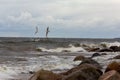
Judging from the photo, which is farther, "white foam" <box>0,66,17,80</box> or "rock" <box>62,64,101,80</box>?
"white foam" <box>0,66,17,80</box>

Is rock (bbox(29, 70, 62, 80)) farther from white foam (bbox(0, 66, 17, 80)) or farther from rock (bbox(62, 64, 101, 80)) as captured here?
white foam (bbox(0, 66, 17, 80))

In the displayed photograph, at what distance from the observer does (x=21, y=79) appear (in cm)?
1486

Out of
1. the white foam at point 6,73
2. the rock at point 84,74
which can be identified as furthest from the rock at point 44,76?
the white foam at point 6,73

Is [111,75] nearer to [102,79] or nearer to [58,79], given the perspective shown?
[102,79]

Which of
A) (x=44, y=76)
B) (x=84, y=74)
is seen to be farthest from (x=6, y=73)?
(x=84, y=74)

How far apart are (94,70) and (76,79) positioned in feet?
4.09

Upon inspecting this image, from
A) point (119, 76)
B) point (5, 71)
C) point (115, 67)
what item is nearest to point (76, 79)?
point (119, 76)

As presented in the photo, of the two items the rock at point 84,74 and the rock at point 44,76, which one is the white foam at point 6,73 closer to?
the rock at point 44,76

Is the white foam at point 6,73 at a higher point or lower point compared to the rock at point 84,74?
lower

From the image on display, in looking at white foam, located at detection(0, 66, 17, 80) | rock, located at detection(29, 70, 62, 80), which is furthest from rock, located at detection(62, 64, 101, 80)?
white foam, located at detection(0, 66, 17, 80)

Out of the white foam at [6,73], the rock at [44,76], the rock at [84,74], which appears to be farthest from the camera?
the white foam at [6,73]

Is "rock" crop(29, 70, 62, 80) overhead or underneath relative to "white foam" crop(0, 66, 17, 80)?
overhead

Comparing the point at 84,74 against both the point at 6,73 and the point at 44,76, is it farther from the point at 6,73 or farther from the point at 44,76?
the point at 6,73

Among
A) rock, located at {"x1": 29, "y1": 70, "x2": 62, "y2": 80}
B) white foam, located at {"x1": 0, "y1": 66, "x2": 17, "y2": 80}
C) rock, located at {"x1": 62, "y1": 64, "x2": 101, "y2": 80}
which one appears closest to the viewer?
rock, located at {"x1": 62, "y1": 64, "x2": 101, "y2": 80}
